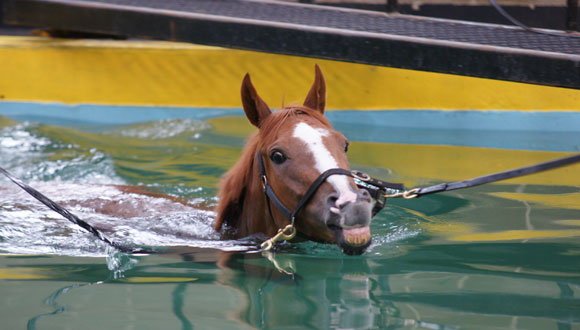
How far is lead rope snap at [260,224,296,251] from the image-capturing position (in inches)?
117

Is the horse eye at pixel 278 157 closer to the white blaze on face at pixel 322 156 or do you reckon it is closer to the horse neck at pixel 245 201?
the white blaze on face at pixel 322 156

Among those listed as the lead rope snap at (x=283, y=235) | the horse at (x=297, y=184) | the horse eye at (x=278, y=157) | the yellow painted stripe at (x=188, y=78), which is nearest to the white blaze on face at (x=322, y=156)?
the horse at (x=297, y=184)

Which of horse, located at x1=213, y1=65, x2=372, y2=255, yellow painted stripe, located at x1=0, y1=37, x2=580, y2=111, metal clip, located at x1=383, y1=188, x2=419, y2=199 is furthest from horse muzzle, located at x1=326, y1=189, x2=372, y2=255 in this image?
yellow painted stripe, located at x1=0, y1=37, x2=580, y2=111

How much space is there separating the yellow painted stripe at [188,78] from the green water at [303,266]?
94 cm

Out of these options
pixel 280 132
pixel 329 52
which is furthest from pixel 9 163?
pixel 280 132

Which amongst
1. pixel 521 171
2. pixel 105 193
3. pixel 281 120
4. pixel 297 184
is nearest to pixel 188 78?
pixel 105 193

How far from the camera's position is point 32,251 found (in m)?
3.47

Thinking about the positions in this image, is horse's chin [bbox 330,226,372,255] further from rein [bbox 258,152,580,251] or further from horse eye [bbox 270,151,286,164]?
horse eye [bbox 270,151,286,164]

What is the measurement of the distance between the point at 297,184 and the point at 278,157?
0.58ft

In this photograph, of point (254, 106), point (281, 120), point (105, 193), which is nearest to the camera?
point (281, 120)

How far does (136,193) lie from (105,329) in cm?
215

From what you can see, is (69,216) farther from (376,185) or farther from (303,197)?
(376,185)

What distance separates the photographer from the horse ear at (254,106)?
3258 millimetres

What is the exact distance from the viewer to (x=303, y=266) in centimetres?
317
